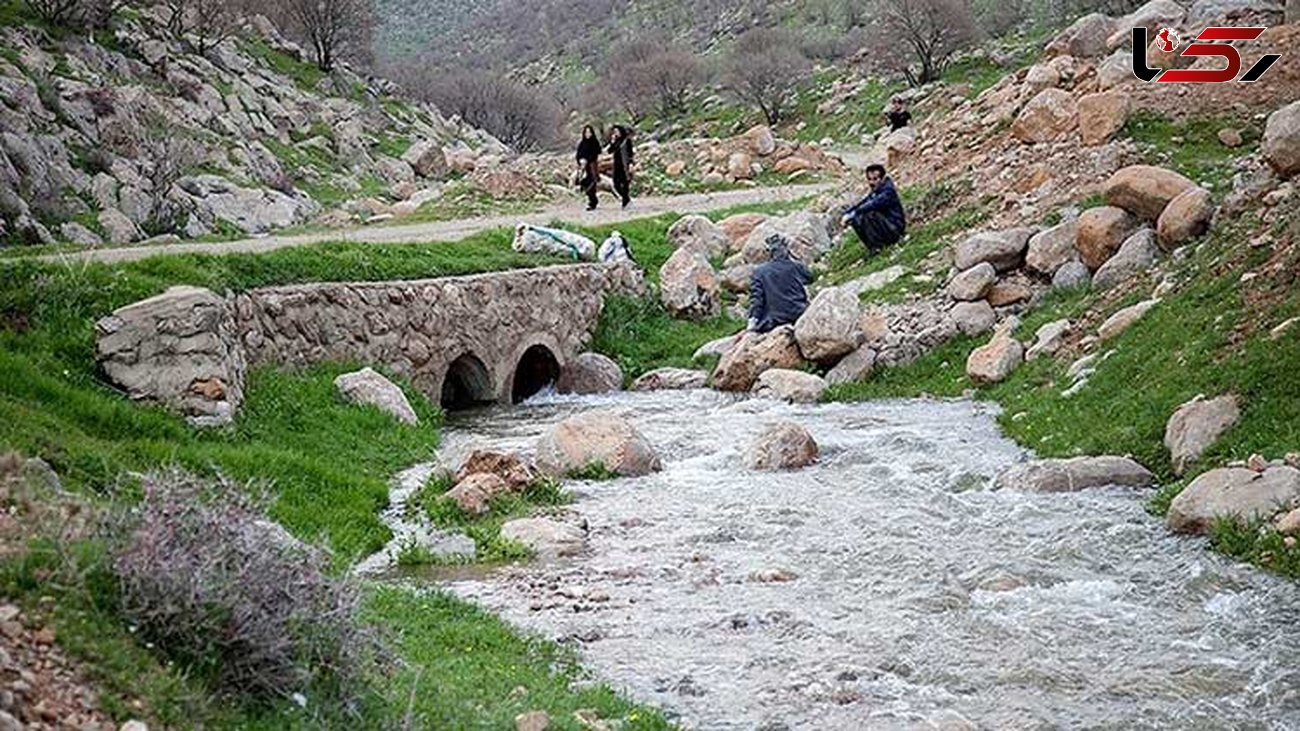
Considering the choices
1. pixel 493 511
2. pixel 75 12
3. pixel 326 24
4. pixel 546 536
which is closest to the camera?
pixel 546 536

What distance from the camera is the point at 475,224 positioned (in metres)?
29.7

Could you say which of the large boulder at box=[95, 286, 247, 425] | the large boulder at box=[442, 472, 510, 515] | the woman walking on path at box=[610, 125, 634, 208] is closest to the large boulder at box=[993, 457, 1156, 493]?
the large boulder at box=[442, 472, 510, 515]

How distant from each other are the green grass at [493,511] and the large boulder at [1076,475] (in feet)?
16.4

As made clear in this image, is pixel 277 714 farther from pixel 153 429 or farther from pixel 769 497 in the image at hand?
pixel 769 497

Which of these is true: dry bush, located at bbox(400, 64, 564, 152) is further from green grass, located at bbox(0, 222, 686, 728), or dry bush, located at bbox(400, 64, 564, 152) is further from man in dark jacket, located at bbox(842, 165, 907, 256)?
green grass, located at bbox(0, 222, 686, 728)

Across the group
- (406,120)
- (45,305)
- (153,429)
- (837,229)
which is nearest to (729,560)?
(153,429)

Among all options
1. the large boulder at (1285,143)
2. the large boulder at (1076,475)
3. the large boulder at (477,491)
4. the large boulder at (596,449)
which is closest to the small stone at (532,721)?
the large boulder at (477,491)

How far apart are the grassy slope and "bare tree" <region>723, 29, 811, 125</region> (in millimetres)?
42976

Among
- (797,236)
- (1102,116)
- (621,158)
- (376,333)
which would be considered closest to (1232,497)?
(376,333)

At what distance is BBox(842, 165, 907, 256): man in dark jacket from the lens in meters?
25.1

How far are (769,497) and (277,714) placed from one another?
8.98 metres

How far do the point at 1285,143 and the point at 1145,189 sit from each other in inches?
106

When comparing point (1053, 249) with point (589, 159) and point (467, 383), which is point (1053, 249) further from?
point (589, 159)

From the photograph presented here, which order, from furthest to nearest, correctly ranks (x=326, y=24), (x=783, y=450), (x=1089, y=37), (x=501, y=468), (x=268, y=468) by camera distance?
(x=326, y=24), (x=1089, y=37), (x=783, y=450), (x=501, y=468), (x=268, y=468)
